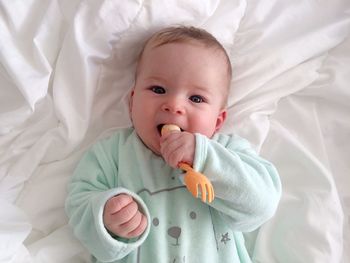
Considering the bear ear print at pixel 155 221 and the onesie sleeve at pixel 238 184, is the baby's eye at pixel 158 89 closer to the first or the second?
the onesie sleeve at pixel 238 184

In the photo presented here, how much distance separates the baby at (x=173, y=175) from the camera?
1.00 m

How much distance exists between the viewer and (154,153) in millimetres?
1125

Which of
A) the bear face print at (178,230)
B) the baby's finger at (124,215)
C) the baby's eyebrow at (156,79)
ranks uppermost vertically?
the baby's eyebrow at (156,79)

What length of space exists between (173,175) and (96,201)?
0.18 m

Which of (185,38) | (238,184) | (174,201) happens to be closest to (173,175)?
(174,201)

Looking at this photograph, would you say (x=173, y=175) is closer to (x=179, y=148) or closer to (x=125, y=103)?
(x=179, y=148)

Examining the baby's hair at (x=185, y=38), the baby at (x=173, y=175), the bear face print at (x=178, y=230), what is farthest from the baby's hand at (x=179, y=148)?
the baby's hair at (x=185, y=38)

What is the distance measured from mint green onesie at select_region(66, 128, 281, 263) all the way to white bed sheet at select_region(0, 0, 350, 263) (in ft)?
0.27

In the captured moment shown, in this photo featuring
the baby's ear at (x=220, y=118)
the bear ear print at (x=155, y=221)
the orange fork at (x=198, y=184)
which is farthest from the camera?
the baby's ear at (x=220, y=118)

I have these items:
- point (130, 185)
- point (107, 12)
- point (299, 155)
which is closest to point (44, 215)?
point (130, 185)

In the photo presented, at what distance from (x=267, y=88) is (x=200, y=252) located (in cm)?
44

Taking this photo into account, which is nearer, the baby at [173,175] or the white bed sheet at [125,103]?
the baby at [173,175]

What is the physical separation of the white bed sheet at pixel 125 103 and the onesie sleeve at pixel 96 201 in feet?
0.20

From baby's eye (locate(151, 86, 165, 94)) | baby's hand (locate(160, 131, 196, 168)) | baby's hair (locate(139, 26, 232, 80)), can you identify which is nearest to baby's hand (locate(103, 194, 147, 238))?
baby's hand (locate(160, 131, 196, 168))
